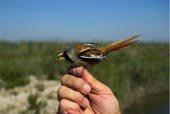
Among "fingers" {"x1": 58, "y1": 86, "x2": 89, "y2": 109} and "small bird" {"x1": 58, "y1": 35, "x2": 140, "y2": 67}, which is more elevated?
"small bird" {"x1": 58, "y1": 35, "x2": 140, "y2": 67}

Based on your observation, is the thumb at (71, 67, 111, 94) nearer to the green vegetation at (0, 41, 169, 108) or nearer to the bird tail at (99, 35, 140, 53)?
the bird tail at (99, 35, 140, 53)

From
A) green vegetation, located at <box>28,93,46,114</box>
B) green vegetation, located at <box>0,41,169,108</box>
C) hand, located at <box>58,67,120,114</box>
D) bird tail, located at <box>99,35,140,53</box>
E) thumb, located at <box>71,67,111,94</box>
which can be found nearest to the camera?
bird tail, located at <box>99,35,140,53</box>

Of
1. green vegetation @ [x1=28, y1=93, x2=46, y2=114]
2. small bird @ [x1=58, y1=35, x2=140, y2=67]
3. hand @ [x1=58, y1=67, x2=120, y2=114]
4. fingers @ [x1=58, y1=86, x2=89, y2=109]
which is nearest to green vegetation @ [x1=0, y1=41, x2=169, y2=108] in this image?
green vegetation @ [x1=28, y1=93, x2=46, y2=114]

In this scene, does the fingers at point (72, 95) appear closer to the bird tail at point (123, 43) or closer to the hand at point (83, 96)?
the hand at point (83, 96)

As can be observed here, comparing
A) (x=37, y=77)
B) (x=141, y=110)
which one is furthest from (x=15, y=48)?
(x=141, y=110)

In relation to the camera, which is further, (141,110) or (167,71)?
(167,71)

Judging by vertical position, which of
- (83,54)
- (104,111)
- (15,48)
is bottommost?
(15,48)

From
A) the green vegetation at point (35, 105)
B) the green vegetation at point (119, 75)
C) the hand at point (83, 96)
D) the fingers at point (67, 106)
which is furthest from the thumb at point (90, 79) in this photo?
the green vegetation at point (119, 75)

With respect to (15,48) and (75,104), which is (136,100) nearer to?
(75,104)

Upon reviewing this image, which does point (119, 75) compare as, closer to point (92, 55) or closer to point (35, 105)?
point (35, 105)
